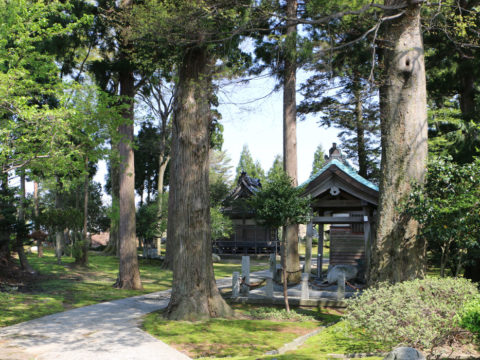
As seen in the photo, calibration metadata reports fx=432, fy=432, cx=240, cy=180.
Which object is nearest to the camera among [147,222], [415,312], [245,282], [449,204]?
[415,312]

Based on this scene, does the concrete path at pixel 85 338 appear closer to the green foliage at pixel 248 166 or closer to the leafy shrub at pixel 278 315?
the leafy shrub at pixel 278 315

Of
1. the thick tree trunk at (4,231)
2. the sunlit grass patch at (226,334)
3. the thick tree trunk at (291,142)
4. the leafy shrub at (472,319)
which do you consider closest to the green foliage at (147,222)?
the thick tree trunk at (4,231)

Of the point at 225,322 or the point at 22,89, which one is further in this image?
the point at 22,89

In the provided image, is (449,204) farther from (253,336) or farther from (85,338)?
(85,338)

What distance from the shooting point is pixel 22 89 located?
489 inches

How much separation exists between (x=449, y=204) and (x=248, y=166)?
66623 millimetres

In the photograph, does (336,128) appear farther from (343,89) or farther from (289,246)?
(289,246)

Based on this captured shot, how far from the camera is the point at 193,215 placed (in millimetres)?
11836

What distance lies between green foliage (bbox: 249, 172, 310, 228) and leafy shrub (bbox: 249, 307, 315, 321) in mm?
2405

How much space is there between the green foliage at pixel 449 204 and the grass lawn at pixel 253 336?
280 cm

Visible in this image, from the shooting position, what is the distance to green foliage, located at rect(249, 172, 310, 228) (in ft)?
40.5

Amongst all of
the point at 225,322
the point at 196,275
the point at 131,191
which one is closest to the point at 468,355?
the point at 225,322

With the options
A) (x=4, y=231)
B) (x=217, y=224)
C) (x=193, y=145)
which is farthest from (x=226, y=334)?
(x=217, y=224)

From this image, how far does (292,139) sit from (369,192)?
Answer: 14.7ft
